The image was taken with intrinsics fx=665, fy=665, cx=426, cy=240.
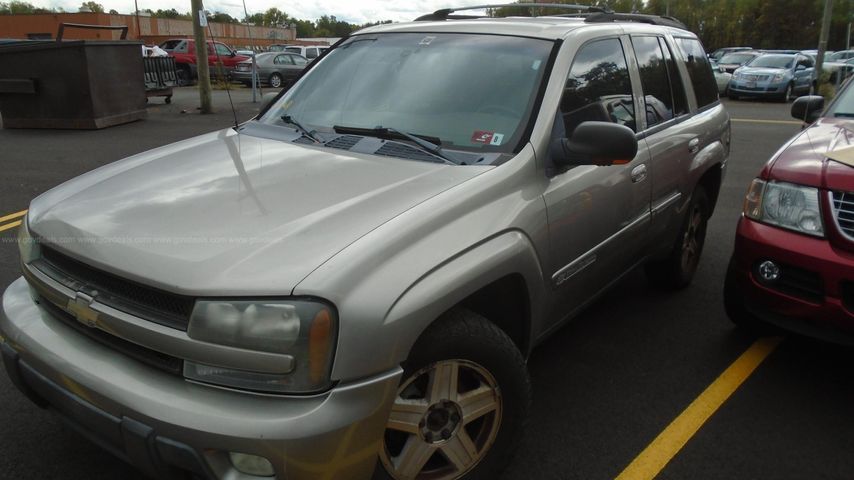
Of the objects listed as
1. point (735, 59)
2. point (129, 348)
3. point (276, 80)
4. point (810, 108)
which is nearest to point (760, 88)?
point (735, 59)

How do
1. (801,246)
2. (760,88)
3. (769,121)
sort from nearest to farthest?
(801,246)
(769,121)
(760,88)

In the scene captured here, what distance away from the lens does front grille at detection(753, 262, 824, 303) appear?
3.09m

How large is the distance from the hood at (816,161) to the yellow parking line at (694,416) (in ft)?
3.32

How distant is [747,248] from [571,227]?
3.87 ft

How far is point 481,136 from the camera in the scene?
2793mm

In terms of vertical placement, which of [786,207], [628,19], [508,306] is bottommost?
[508,306]

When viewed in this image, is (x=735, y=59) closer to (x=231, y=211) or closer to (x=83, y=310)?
(x=231, y=211)

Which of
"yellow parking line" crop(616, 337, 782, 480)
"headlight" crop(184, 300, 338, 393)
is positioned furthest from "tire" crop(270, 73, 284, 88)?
"headlight" crop(184, 300, 338, 393)

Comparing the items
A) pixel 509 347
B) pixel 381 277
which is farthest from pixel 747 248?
pixel 381 277

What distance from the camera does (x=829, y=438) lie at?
115 inches

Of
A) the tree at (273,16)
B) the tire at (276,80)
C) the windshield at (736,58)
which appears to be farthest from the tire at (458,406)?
the tree at (273,16)

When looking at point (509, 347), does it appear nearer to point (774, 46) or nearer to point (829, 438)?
point (829, 438)

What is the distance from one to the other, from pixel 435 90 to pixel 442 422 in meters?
1.51

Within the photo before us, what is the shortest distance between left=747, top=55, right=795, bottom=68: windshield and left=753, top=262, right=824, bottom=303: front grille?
2121 centimetres
